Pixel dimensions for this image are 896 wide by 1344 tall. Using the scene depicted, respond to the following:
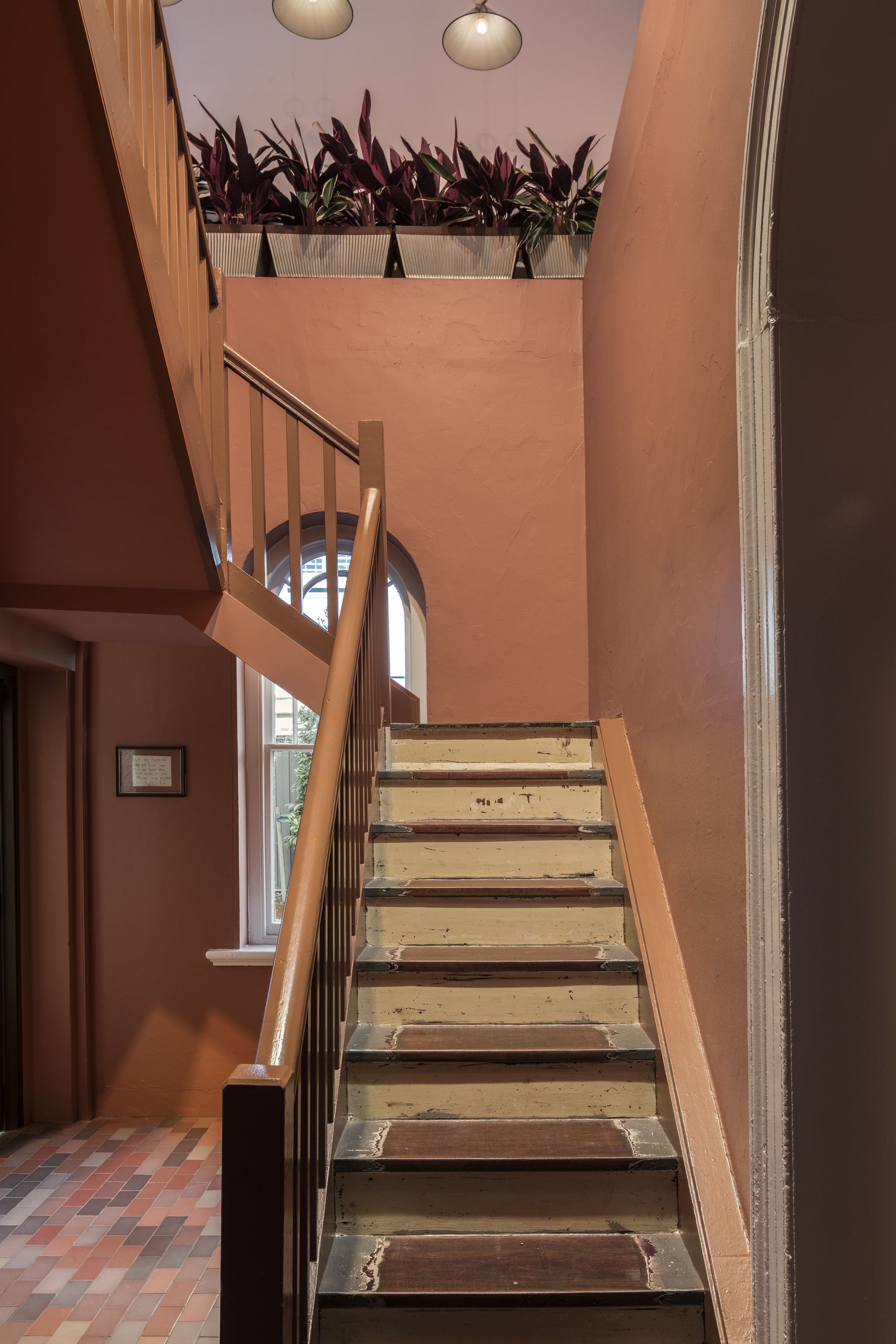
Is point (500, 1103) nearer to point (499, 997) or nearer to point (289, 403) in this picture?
point (499, 997)

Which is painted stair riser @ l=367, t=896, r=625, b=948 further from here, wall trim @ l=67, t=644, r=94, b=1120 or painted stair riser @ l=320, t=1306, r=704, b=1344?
wall trim @ l=67, t=644, r=94, b=1120

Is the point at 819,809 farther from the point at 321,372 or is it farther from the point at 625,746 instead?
the point at 321,372

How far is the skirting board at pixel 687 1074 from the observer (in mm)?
1812

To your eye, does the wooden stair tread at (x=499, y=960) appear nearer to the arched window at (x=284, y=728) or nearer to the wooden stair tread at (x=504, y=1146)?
the wooden stair tread at (x=504, y=1146)

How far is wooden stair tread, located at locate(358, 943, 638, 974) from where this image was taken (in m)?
2.53

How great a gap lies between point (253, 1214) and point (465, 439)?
3.81 m

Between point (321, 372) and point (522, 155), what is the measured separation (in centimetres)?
206

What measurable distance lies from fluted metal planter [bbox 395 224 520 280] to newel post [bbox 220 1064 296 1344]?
426 cm

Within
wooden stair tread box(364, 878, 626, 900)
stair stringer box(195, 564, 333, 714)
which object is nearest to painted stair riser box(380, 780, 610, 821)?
wooden stair tread box(364, 878, 626, 900)

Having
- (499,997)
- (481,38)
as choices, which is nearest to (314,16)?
(481,38)

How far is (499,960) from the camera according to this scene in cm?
256

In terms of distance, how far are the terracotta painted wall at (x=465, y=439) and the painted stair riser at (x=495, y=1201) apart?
2.60 m

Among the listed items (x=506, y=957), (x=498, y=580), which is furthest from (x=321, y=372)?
(x=506, y=957)

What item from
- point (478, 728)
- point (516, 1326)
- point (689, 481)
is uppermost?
point (689, 481)
